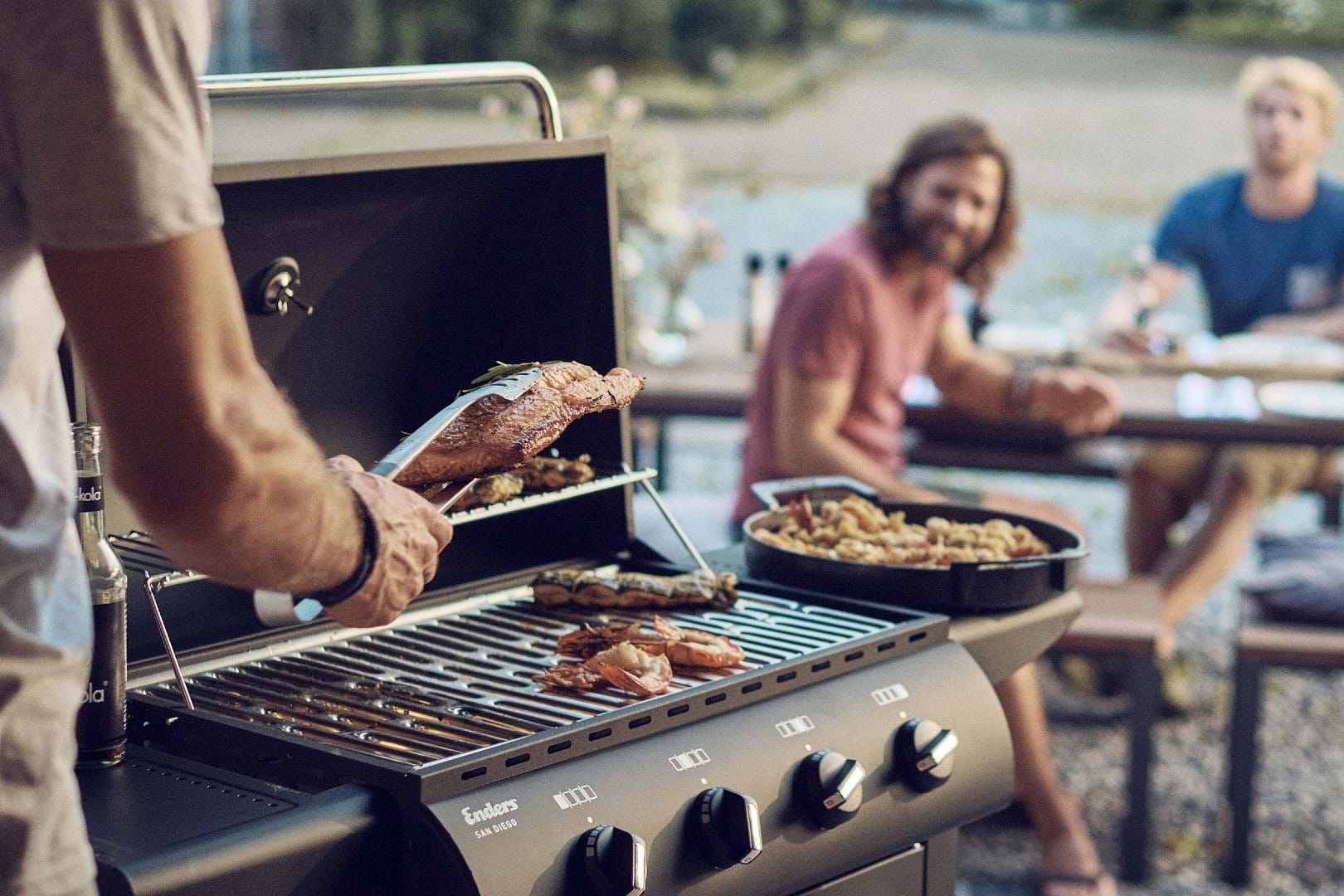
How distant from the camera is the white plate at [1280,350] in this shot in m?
4.12

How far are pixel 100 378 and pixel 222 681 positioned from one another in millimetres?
620

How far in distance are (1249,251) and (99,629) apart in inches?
162

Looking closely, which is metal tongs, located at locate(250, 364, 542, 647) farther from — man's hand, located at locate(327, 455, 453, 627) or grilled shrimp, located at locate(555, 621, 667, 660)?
grilled shrimp, located at locate(555, 621, 667, 660)

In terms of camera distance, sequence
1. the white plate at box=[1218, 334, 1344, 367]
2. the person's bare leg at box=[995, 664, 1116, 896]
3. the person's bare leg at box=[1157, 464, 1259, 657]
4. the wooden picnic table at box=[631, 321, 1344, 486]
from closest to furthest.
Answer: the person's bare leg at box=[995, 664, 1116, 896], the wooden picnic table at box=[631, 321, 1344, 486], the white plate at box=[1218, 334, 1344, 367], the person's bare leg at box=[1157, 464, 1259, 657]

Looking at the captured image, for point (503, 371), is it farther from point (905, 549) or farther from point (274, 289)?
point (905, 549)

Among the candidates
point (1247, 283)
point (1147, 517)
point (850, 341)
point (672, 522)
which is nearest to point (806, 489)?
point (672, 522)

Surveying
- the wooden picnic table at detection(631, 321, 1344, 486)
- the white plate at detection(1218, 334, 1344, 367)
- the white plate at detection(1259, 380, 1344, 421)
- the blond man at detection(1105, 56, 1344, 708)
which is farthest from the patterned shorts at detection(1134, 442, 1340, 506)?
the white plate at detection(1259, 380, 1344, 421)

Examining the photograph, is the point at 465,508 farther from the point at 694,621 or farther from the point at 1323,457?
the point at 1323,457

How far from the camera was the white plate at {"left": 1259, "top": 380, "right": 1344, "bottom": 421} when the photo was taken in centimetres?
372

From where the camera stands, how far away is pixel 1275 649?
3441 mm

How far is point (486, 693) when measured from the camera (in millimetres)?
1560

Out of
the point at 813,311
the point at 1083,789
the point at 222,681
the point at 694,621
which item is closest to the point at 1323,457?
the point at 1083,789

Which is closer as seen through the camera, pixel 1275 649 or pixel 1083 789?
pixel 1275 649

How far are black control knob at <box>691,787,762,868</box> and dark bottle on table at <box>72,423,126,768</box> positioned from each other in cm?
49
